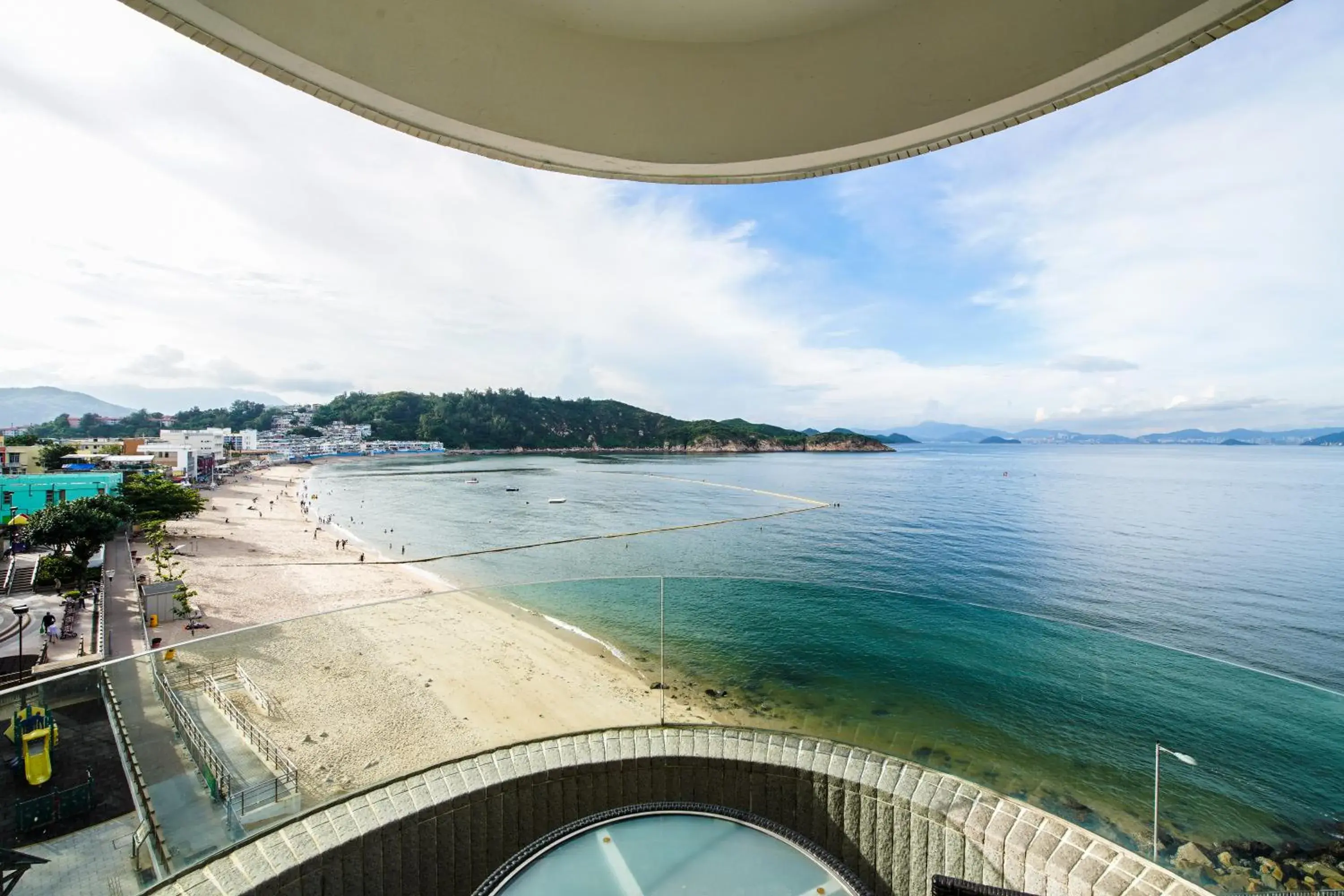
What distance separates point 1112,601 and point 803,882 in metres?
15.3

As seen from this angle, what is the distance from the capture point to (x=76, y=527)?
1066 centimetres

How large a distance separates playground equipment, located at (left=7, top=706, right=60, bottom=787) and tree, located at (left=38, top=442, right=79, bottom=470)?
2846 centimetres

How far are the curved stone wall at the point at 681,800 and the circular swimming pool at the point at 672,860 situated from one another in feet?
0.76

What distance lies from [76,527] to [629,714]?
47.2ft

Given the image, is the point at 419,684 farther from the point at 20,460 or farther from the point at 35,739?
the point at 20,460

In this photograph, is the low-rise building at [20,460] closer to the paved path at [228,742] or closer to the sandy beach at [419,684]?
the sandy beach at [419,684]

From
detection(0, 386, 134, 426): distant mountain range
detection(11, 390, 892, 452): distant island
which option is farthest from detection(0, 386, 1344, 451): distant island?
detection(0, 386, 134, 426): distant mountain range

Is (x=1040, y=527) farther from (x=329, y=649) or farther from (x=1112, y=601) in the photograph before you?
(x=329, y=649)

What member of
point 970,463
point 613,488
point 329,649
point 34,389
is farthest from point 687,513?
point 34,389

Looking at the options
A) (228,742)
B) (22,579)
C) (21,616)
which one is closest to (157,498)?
(22,579)

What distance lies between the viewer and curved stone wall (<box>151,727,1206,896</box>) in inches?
49.4

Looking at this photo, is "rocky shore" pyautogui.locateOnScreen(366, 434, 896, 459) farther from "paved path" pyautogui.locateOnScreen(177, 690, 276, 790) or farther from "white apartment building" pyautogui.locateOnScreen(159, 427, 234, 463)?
"paved path" pyautogui.locateOnScreen(177, 690, 276, 790)

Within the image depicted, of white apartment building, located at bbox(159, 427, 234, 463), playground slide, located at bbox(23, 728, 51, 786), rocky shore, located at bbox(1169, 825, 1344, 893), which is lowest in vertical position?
rocky shore, located at bbox(1169, 825, 1344, 893)

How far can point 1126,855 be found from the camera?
1.25m
